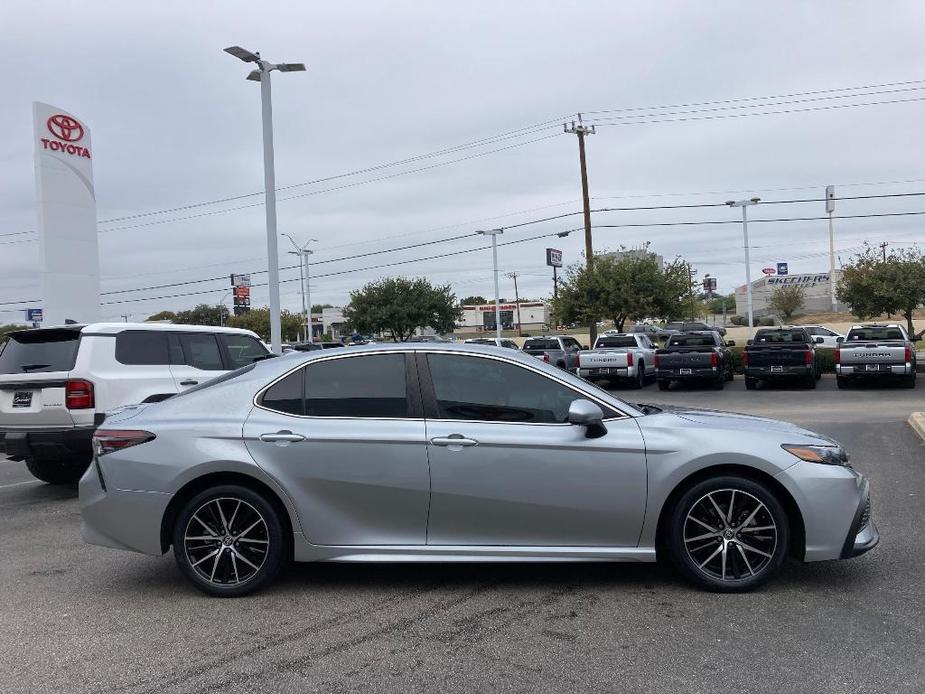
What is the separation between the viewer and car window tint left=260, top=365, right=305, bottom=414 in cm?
529

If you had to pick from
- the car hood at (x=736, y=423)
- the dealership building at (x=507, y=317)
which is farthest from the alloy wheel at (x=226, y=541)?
the dealership building at (x=507, y=317)

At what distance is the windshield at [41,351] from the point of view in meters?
8.66

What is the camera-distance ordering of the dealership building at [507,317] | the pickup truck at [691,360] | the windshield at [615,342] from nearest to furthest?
the pickup truck at [691,360] < the windshield at [615,342] < the dealership building at [507,317]

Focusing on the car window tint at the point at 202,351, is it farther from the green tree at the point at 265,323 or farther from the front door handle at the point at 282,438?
the green tree at the point at 265,323

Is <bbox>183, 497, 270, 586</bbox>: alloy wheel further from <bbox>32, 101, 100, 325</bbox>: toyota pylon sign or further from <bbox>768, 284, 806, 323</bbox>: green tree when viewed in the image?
<bbox>768, 284, 806, 323</bbox>: green tree

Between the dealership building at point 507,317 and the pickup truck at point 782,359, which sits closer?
the pickup truck at point 782,359

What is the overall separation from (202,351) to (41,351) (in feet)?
6.23

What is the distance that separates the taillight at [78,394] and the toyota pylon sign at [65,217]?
1873cm

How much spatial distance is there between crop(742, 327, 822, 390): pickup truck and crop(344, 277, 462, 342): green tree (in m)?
33.6

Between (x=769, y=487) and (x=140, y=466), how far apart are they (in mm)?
3963

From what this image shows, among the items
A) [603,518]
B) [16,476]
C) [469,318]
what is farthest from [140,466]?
[469,318]

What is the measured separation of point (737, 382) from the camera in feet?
84.8

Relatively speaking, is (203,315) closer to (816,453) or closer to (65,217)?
(65,217)

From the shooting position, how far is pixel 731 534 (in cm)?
498
